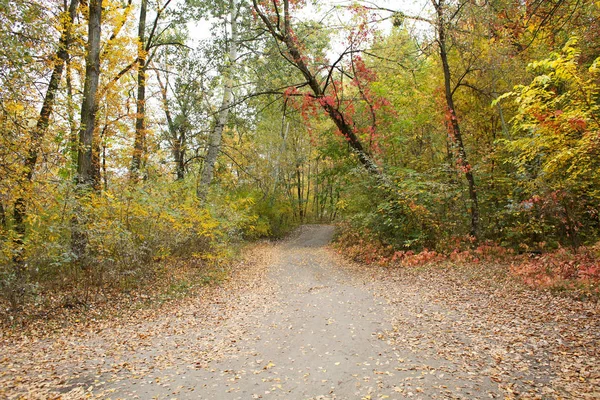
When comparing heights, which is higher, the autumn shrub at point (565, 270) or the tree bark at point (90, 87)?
the tree bark at point (90, 87)

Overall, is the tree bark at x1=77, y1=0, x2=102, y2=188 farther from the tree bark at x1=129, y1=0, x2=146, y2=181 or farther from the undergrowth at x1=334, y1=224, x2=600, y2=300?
the undergrowth at x1=334, y1=224, x2=600, y2=300

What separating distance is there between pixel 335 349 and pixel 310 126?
8.78 meters

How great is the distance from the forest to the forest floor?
1481 mm

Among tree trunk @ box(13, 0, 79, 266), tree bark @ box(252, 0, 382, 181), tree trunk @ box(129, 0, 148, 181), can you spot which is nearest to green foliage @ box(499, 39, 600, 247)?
tree bark @ box(252, 0, 382, 181)

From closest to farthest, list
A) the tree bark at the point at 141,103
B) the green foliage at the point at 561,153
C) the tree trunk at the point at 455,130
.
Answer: the green foliage at the point at 561,153 < the tree trunk at the point at 455,130 < the tree bark at the point at 141,103

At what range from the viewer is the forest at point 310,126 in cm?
677

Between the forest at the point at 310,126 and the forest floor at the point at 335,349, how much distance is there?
148 centimetres

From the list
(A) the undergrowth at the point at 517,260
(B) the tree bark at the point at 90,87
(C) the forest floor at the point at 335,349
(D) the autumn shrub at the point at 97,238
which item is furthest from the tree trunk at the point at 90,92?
(A) the undergrowth at the point at 517,260

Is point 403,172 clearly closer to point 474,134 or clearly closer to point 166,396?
point 474,134

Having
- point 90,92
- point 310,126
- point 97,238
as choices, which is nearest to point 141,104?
point 90,92

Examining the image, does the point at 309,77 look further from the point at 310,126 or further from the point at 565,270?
the point at 565,270

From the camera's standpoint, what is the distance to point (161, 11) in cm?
1285

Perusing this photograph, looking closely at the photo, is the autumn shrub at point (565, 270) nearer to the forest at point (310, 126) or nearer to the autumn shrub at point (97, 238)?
the forest at point (310, 126)

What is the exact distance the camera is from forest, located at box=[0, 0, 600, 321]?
22.2ft
